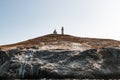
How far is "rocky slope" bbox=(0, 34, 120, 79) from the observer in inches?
1006

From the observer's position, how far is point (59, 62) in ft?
86.9

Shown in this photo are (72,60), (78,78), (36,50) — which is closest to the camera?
(78,78)

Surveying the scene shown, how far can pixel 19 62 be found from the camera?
26922 millimetres

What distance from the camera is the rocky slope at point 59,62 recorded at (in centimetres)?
2555

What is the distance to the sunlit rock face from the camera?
2553 centimetres

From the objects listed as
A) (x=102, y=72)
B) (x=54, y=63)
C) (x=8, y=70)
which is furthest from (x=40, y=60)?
(x=102, y=72)

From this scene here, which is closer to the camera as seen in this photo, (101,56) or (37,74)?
(37,74)

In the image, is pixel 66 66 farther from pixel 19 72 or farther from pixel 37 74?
pixel 19 72

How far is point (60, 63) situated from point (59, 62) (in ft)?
0.62

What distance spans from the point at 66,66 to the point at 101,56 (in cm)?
406

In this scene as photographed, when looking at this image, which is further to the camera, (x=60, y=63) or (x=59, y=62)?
(x=59, y=62)

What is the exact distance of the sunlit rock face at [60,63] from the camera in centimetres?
2553

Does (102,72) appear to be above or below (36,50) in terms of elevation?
below

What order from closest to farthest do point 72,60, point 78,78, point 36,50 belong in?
point 78,78 < point 72,60 < point 36,50
